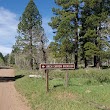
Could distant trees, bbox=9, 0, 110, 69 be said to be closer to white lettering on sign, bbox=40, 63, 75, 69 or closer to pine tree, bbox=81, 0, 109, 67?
pine tree, bbox=81, 0, 109, 67

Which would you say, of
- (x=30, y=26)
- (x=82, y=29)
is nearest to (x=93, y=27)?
(x=82, y=29)

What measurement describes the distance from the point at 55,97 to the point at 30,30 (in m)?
42.2

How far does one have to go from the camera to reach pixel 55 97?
596 inches

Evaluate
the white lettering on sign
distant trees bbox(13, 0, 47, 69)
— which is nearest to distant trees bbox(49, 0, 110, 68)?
distant trees bbox(13, 0, 47, 69)

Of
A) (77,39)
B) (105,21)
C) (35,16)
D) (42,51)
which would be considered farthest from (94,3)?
(35,16)

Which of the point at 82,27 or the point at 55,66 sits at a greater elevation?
the point at 82,27

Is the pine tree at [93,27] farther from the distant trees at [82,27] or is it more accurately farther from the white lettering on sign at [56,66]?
the white lettering on sign at [56,66]

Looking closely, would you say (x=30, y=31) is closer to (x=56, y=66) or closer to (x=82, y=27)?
(x=82, y=27)

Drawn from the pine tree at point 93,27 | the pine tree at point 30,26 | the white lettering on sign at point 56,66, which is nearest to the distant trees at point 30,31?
the pine tree at point 30,26

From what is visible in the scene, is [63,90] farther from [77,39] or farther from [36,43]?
[36,43]

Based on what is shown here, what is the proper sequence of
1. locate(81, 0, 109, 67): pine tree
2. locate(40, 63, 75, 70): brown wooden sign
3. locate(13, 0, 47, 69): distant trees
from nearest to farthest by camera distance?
locate(40, 63, 75, 70): brown wooden sign → locate(81, 0, 109, 67): pine tree → locate(13, 0, 47, 69): distant trees

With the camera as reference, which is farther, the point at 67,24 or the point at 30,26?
the point at 30,26

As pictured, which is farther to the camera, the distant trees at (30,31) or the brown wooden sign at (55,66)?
the distant trees at (30,31)

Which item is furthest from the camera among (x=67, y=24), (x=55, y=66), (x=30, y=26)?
(x=30, y=26)
